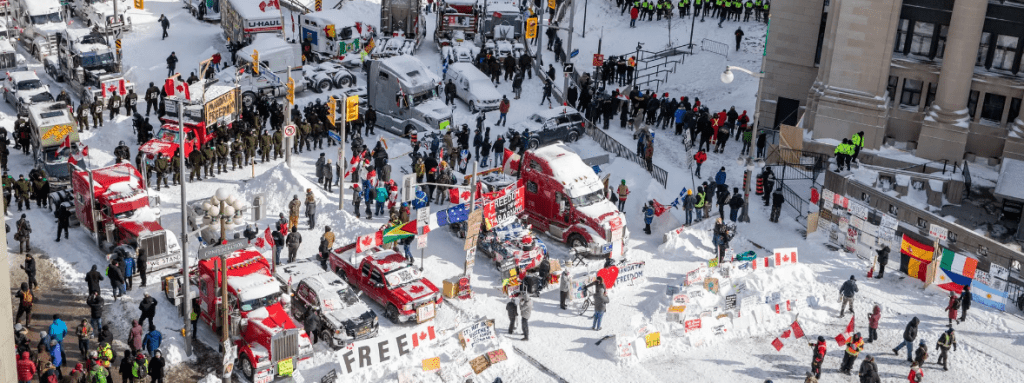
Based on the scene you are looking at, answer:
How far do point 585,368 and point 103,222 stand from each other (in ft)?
51.9

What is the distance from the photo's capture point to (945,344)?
2928cm

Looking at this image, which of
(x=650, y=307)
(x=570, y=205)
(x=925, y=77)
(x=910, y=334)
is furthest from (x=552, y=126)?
(x=910, y=334)

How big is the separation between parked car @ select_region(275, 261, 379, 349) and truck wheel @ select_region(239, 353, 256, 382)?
213 cm

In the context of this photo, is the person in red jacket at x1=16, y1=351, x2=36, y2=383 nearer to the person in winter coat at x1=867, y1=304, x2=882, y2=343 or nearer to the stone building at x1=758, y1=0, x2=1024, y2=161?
the person in winter coat at x1=867, y1=304, x2=882, y2=343

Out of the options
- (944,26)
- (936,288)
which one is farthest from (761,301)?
(944,26)

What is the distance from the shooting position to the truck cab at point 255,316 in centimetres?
2738

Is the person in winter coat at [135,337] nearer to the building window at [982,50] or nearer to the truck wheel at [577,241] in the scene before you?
the truck wheel at [577,241]

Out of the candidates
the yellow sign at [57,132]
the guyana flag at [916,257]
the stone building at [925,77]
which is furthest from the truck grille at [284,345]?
the stone building at [925,77]

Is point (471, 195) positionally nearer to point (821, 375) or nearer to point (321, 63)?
point (821, 375)

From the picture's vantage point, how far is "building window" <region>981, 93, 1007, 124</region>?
42094 mm

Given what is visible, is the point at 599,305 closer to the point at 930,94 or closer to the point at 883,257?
the point at 883,257

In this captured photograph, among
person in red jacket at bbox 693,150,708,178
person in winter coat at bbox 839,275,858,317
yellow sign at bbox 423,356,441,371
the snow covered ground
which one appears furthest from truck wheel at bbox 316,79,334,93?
person in winter coat at bbox 839,275,858,317

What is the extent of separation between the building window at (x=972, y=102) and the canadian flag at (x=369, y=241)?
24.0 m

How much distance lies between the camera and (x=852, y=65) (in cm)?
4262
